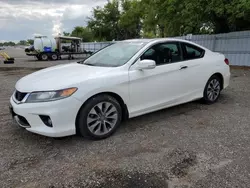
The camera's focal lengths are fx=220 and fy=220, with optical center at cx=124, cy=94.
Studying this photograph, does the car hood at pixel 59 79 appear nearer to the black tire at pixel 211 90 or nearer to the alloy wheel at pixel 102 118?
the alloy wheel at pixel 102 118

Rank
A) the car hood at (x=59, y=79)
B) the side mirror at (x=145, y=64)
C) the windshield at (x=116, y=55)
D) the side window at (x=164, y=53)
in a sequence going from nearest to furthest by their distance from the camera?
the car hood at (x=59, y=79) < the side mirror at (x=145, y=64) < the windshield at (x=116, y=55) < the side window at (x=164, y=53)

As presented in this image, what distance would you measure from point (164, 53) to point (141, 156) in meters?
2.01

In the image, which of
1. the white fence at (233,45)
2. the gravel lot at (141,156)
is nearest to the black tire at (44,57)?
the white fence at (233,45)

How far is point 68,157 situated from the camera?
9.33ft

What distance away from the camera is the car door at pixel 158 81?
140 inches

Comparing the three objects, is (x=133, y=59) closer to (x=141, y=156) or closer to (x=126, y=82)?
(x=126, y=82)

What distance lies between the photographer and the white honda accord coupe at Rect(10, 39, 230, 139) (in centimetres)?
294

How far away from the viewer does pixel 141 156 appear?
2.84 m

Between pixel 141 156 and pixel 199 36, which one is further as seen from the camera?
pixel 199 36

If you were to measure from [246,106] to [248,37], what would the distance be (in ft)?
26.3

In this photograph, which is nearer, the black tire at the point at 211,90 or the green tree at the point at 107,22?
the black tire at the point at 211,90

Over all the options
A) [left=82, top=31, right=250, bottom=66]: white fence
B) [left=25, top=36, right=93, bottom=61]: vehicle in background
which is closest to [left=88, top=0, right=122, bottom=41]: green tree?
[left=25, top=36, right=93, bottom=61]: vehicle in background

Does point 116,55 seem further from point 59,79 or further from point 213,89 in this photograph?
point 213,89

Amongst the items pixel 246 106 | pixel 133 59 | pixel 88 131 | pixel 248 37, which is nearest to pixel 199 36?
pixel 248 37
